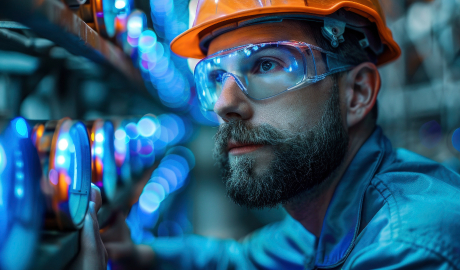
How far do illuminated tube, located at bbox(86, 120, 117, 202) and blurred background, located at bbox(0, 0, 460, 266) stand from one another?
0.57ft

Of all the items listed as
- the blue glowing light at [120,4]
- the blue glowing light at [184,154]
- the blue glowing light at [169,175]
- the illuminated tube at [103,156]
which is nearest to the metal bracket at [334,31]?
the blue glowing light at [120,4]

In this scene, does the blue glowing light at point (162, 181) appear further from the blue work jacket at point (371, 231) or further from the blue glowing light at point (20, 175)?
the blue glowing light at point (20, 175)

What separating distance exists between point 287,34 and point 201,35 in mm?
358

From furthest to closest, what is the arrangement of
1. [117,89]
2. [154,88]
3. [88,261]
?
[154,88] < [117,89] < [88,261]

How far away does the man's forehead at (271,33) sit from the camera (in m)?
0.97

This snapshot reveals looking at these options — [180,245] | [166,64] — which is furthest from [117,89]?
[180,245]

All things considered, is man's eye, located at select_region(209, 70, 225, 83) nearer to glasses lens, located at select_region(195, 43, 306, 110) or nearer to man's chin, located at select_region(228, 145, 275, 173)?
glasses lens, located at select_region(195, 43, 306, 110)

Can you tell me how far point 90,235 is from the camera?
661 mm

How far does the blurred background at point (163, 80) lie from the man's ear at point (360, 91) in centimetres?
58

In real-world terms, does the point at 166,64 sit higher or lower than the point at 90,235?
higher

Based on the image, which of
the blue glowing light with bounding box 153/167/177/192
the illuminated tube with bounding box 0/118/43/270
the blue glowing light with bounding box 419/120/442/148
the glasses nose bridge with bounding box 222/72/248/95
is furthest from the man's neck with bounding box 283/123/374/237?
the blue glowing light with bounding box 419/120/442/148

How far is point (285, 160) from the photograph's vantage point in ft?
3.14

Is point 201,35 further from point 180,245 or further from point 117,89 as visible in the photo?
point 180,245

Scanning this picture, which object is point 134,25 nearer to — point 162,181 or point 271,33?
point 271,33
